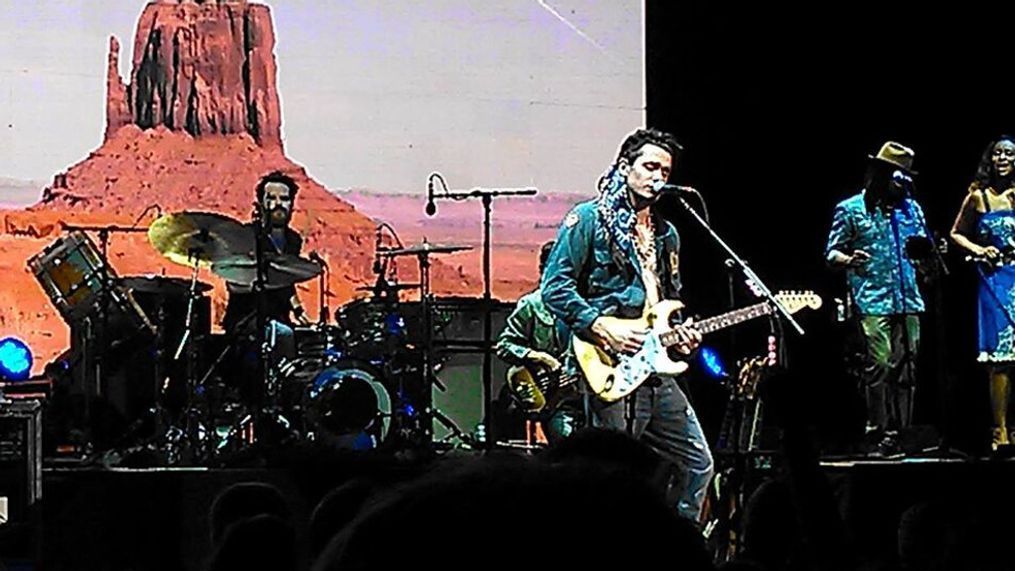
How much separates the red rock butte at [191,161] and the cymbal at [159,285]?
0.75ft

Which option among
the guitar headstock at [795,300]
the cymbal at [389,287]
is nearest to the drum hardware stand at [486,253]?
the cymbal at [389,287]

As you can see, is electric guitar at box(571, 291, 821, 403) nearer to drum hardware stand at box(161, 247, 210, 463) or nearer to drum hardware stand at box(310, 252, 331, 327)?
drum hardware stand at box(161, 247, 210, 463)

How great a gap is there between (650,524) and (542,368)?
26.4 feet

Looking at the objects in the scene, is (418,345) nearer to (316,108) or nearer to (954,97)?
(316,108)

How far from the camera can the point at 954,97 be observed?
10914mm

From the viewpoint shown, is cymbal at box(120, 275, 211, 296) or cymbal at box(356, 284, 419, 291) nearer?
cymbal at box(120, 275, 211, 296)

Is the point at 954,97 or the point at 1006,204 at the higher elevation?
the point at 954,97

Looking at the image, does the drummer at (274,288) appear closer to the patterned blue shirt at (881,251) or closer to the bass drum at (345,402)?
the bass drum at (345,402)

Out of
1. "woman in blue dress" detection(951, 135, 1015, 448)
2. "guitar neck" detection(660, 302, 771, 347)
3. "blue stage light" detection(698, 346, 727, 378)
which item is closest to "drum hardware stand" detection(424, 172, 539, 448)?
"blue stage light" detection(698, 346, 727, 378)

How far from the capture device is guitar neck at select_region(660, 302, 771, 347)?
6152mm

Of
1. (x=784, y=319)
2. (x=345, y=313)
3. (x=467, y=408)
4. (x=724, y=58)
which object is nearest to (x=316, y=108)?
(x=345, y=313)

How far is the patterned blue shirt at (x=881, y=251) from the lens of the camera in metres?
8.99

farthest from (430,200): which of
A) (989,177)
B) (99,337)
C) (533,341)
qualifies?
(989,177)

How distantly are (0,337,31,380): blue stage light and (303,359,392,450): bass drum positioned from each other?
4.89 feet
